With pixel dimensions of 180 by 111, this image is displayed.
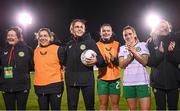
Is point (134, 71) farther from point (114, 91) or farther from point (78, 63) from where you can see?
point (78, 63)

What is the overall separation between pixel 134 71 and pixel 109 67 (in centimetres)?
64

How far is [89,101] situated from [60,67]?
0.77 meters

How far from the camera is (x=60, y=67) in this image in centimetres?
693

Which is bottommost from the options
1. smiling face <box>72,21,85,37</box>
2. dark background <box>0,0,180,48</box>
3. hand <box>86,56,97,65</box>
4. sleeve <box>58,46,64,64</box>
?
hand <box>86,56,97,65</box>

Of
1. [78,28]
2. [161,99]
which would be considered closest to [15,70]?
[78,28]

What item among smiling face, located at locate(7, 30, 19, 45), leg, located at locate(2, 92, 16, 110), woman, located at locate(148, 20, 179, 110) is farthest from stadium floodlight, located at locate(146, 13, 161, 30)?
leg, located at locate(2, 92, 16, 110)

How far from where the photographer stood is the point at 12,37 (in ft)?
23.0

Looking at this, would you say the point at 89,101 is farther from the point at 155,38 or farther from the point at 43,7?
the point at 43,7

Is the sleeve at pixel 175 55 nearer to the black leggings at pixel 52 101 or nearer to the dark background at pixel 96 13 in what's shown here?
the black leggings at pixel 52 101

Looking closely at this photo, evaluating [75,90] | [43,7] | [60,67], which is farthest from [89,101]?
[43,7]

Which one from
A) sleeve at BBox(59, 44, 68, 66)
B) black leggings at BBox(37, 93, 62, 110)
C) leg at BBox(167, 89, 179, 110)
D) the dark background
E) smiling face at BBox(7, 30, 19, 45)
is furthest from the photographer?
the dark background

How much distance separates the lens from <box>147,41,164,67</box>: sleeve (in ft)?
21.1

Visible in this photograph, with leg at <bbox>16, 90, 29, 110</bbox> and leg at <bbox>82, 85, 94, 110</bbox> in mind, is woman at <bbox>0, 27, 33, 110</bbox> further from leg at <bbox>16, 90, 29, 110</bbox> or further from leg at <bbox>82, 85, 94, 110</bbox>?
leg at <bbox>82, 85, 94, 110</bbox>

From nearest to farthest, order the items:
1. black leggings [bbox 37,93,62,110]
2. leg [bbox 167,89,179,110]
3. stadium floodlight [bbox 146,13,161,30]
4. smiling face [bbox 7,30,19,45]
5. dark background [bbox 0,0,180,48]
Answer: leg [bbox 167,89,179,110]
stadium floodlight [bbox 146,13,161,30]
black leggings [bbox 37,93,62,110]
smiling face [bbox 7,30,19,45]
dark background [bbox 0,0,180,48]
